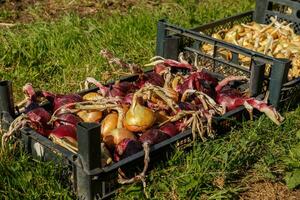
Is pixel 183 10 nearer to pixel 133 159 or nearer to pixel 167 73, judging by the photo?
pixel 167 73

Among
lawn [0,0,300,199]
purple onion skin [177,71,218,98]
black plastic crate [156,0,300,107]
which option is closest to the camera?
lawn [0,0,300,199]

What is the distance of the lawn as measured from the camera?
9.49ft

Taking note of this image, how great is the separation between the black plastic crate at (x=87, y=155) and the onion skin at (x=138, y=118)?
0.17 m

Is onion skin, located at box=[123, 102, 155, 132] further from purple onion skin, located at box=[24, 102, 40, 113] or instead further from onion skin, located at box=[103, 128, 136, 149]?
purple onion skin, located at box=[24, 102, 40, 113]

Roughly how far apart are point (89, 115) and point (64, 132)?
0.28m

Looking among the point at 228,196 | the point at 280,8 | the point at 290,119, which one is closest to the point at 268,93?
the point at 290,119

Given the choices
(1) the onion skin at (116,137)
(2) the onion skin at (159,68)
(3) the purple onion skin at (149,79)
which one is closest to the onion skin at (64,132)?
(1) the onion skin at (116,137)

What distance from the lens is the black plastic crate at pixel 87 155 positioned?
2574 millimetres

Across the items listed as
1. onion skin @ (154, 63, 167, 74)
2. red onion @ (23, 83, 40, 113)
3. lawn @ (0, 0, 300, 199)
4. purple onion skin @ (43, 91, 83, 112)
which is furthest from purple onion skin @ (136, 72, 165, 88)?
red onion @ (23, 83, 40, 113)

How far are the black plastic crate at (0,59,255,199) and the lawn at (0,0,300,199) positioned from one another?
0.21 feet

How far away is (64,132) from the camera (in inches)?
116

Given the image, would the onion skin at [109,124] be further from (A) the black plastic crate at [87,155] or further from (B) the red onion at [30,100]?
(B) the red onion at [30,100]

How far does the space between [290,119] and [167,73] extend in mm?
916

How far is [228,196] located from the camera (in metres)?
2.96
